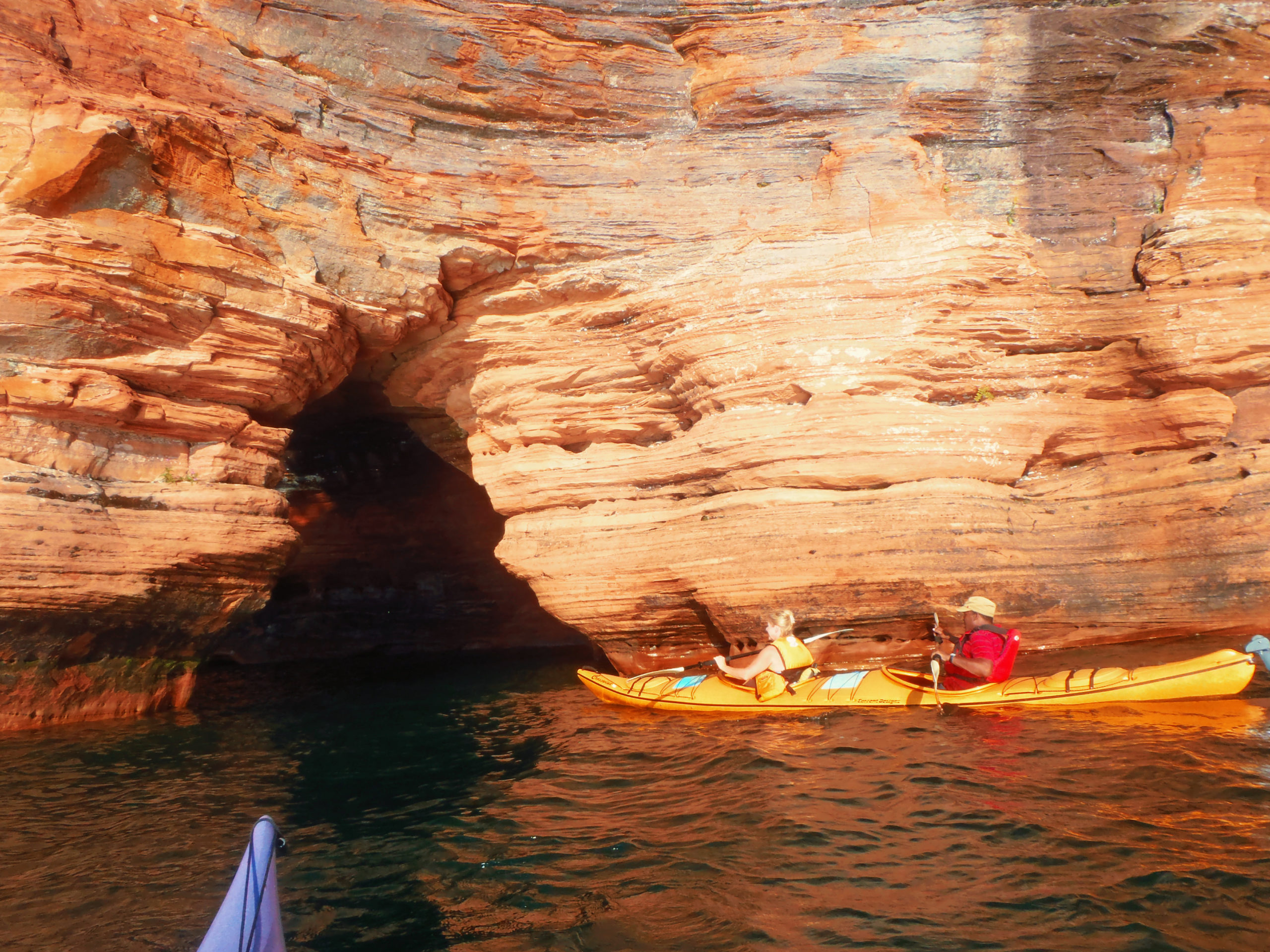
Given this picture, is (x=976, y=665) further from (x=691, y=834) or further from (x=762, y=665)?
(x=691, y=834)

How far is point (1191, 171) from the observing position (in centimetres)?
945

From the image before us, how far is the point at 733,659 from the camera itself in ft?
29.9

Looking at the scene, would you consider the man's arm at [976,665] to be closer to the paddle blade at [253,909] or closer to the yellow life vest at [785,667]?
the yellow life vest at [785,667]

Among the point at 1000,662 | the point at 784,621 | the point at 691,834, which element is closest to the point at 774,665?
the point at 784,621

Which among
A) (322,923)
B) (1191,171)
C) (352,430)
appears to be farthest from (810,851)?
(352,430)

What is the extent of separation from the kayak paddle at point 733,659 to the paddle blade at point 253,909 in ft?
18.8

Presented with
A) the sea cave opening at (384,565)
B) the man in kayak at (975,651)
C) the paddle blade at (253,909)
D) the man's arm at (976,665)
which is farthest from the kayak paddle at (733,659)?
the sea cave opening at (384,565)

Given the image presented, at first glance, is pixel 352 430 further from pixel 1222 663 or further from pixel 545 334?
pixel 1222 663

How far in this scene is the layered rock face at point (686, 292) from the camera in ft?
27.6

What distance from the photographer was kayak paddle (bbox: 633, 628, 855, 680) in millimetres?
8727

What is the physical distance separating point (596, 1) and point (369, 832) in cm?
1017

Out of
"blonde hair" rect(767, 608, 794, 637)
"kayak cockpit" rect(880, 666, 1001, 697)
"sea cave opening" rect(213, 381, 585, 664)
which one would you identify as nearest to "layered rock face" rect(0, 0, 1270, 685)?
"blonde hair" rect(767, 608, 794, 637)

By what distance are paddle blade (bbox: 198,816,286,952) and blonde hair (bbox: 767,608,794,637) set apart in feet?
18.8

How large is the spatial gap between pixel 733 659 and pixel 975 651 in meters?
2.66
